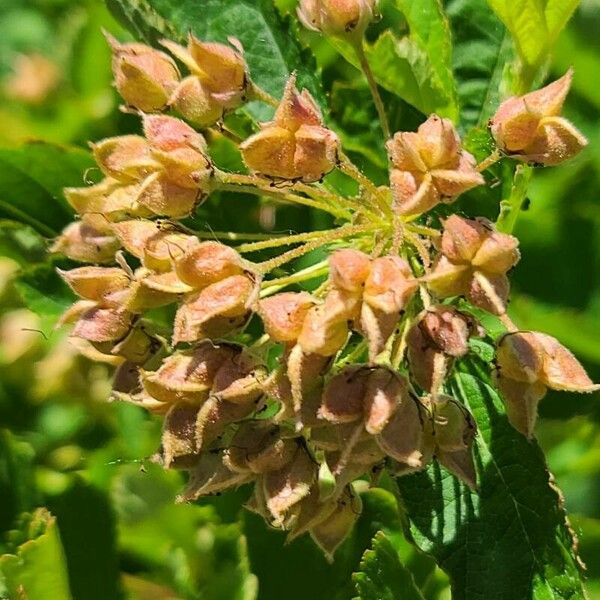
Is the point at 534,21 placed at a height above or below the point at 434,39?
above

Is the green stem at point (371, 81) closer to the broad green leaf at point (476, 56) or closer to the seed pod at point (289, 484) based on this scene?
the broad green leaf at point (476, 56)

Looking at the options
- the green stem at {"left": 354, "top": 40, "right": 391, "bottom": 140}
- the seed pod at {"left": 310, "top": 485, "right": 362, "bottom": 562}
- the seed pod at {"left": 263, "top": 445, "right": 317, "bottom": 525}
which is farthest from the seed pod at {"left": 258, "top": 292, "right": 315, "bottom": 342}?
the green stem at {"left": 354, "top": 40, "right": 391, "bottom": 140}

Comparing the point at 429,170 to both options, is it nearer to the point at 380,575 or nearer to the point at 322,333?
the point at 322,333

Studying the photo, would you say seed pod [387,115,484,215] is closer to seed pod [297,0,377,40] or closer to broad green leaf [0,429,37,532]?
seed pod [297,0,377,40]

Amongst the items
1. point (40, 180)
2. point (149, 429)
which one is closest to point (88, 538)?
point (149, 429)

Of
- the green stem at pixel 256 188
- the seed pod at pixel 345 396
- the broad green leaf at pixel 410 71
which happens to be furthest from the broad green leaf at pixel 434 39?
the seed pod at pixel 345 396

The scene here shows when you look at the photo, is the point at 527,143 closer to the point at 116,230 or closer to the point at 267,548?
the point at 116,230
